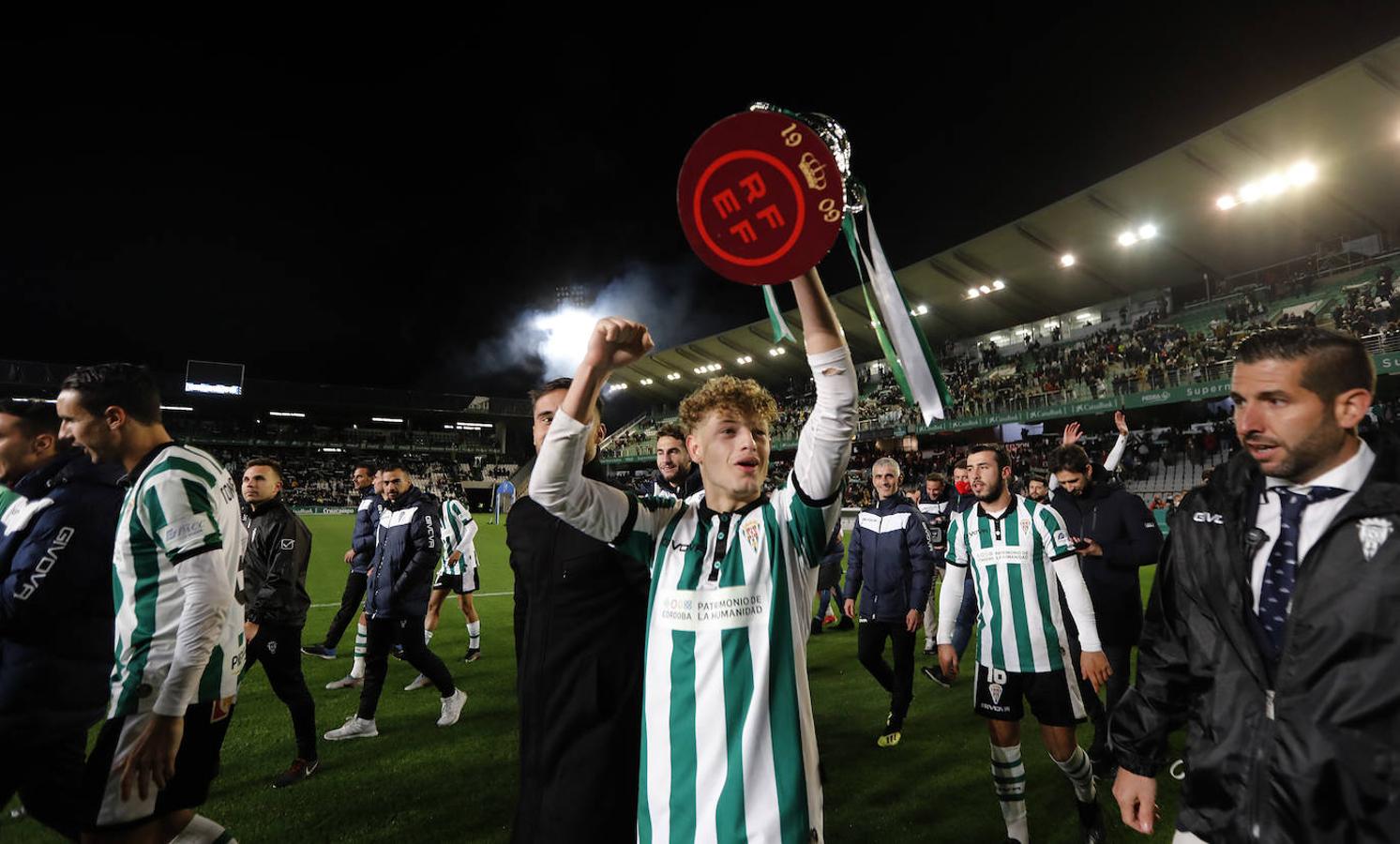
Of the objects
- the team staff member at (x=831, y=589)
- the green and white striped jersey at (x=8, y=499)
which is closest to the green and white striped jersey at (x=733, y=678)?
the green and white striped jersey at (x=8, y=499)

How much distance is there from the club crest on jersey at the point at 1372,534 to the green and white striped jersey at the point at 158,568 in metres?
3.82

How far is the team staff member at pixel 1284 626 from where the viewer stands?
1669mm

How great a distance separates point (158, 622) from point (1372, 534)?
401 centimetres

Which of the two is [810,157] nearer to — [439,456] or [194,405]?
[439,456]

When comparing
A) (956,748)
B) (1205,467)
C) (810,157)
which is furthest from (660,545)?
(1205,467)

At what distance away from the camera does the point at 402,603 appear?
560 cm

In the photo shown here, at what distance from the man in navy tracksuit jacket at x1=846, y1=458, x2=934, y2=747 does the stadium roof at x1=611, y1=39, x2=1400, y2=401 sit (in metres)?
17.6

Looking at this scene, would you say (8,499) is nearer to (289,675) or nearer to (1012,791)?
(289,675)

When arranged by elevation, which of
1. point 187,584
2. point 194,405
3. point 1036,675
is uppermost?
point 194,405

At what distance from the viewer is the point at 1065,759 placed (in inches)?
144

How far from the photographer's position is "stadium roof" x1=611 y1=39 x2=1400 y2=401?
16078 mm

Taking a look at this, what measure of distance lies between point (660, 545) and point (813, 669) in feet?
20.0

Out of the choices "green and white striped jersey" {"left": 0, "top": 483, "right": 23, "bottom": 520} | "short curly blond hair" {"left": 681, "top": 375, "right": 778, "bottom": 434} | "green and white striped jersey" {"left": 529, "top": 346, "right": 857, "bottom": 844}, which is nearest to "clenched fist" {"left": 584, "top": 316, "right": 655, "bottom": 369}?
"green and white striped jersey" {"left": 529, "top": 346, "right": 857, "bottom": 844}

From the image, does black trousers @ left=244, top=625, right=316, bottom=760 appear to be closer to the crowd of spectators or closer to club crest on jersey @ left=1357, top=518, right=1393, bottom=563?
club crest on jersey @ left=1357, top=518, right=1393, bottom=563
